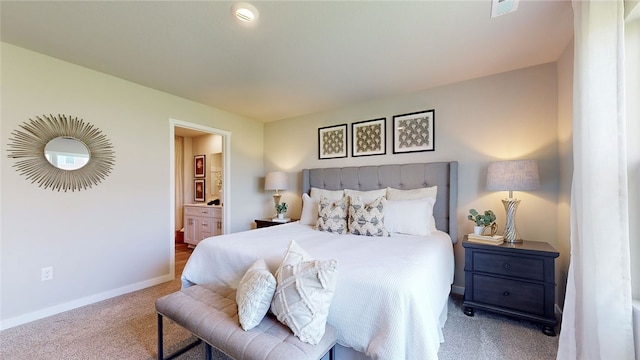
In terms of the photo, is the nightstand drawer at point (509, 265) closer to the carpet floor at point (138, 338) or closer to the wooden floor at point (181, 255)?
the carpet floor at point (138, 338)

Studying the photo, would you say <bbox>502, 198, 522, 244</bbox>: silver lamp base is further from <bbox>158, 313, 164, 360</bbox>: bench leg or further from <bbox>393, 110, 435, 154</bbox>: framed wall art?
<bbox>158, 313, 164, 360</bbox>: bench leg

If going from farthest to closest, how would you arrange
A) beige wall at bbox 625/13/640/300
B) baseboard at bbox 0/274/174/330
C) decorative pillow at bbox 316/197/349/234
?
decorative pillow at bbox 316/197/349/234
baseboard at bbox 0/274/174/330
beige wall at bbox 625/13/640/300

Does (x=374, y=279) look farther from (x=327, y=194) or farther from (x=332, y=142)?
(x=332, y=142)

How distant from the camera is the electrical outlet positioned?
2.27 meters

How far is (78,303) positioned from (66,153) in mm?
1470

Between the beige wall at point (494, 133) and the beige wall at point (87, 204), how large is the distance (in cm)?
275

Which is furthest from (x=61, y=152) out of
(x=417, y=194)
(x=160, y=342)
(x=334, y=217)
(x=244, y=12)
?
(x=417, y=194)

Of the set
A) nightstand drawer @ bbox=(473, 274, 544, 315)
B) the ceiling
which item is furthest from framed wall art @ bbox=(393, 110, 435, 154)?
nightstand drawer @ bbox=(473, 274, 544, 315)

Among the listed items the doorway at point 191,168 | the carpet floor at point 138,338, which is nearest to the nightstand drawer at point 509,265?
the carpet floor at point 138,338

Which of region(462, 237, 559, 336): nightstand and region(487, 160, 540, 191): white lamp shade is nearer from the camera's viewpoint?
region(462, 237, 559, 336): nightstand

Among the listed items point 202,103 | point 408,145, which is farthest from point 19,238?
point 408,145

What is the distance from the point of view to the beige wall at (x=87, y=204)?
2135mm

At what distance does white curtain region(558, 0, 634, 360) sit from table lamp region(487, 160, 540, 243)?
0.92 meters

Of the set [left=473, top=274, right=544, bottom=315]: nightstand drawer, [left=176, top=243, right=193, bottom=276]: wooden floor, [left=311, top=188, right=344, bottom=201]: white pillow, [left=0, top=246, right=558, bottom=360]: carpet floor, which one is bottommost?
[left=176, top=243, right=193, bottom=276]: wooden floor
